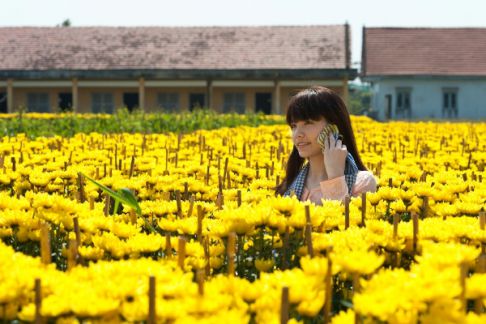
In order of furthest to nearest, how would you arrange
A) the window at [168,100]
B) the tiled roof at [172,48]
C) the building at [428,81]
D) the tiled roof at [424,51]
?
the tiled roof at [424,51]
the building at [428,81]
the window at [168,100]
the tiled roof at [172,48]

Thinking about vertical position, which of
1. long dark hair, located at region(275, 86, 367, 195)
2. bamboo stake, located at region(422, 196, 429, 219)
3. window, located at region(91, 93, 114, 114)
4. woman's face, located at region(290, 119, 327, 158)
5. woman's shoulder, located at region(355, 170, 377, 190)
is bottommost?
bamboo stake, located at region(422, 196, 429, 219)

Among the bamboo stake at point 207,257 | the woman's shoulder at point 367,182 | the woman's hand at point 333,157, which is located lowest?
the bamboo stake at point 207,257

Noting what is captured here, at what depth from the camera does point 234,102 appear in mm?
33906

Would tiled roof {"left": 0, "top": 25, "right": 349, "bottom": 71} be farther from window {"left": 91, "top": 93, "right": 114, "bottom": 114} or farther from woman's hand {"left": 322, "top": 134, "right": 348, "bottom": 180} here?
woman's hand {"left": 322, "top": 134, "right": 348, "bottom": 180}

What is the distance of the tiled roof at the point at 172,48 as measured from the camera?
104 feet

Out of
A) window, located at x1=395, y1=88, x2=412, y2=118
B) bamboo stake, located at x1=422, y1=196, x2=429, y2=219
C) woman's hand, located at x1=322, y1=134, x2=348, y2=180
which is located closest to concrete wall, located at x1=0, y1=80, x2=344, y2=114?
window, located at x1=395, y1=88, x2=412, y2=118

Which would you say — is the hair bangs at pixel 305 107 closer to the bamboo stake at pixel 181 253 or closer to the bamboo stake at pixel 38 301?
the bamboo stake at pixel 181 253

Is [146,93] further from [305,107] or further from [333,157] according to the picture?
[333,157]

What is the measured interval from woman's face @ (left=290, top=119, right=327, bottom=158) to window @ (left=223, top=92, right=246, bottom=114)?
29.6m

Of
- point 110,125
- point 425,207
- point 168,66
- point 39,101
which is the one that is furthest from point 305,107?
point 39,101

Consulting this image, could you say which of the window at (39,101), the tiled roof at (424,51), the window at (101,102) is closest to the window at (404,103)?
the tiled roof at (424,51)

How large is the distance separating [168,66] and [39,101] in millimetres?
6863

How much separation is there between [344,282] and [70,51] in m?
32.9

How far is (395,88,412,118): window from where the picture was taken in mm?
36656
